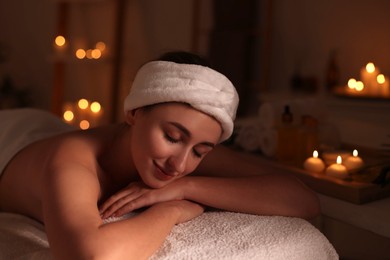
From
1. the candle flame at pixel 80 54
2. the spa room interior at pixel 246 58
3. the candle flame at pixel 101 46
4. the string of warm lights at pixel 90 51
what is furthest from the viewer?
the candle flame at pixel 101 46

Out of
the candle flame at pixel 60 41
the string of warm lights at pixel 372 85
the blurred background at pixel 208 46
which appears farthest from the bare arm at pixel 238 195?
the candle flame at pixel 60 41

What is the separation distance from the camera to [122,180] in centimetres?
127

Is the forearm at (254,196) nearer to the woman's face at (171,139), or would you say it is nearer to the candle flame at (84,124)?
the woman's face at (171,139)

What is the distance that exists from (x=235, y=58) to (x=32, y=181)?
102 inches

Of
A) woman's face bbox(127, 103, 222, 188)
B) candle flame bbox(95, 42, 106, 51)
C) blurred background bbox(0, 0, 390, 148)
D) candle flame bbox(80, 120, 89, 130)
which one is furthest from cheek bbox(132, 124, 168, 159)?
candle flame bbox(95, 42, 106, 51)

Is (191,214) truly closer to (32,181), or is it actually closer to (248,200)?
(248,200)

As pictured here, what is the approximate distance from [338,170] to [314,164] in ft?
0.27

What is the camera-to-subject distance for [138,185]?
114 centimetres

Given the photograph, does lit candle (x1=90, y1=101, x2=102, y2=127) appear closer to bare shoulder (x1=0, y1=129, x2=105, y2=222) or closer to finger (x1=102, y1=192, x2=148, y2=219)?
bare shoulder (x1=0, y1=129, x2=105, y2=222)

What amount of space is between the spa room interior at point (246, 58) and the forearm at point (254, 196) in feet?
1.23

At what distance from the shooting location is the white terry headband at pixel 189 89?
40.2 inches

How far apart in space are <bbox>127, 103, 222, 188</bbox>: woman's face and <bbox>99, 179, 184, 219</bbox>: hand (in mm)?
41

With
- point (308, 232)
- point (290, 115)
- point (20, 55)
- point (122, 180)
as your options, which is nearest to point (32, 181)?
point (122, 180)

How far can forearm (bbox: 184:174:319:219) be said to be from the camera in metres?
1.15
